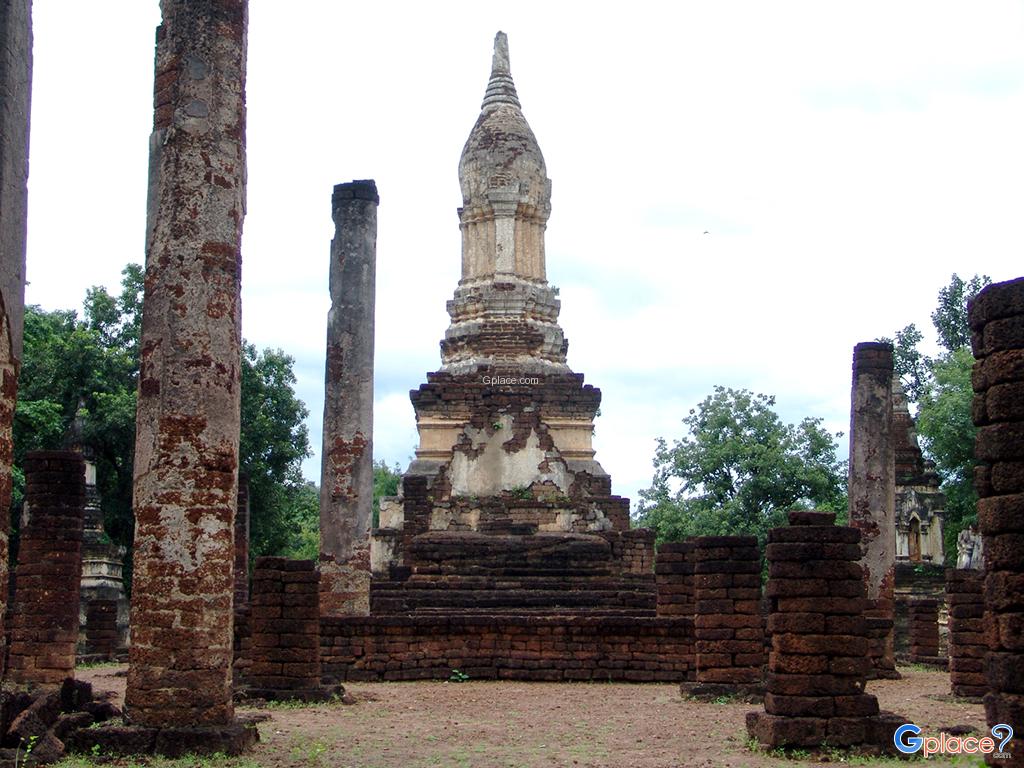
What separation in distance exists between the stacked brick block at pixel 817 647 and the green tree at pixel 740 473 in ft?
65.6

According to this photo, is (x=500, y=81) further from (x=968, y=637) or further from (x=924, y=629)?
(x=968, y=637)

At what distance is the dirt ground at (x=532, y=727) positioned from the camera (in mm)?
8930

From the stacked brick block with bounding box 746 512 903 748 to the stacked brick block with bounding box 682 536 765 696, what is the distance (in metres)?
3.05

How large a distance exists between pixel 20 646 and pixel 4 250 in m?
6.29

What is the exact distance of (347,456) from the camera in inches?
623

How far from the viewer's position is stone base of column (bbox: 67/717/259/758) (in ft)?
28.6

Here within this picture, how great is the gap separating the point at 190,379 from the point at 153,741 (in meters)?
2.39

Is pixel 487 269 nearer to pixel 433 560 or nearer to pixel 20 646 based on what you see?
pixel 433 560

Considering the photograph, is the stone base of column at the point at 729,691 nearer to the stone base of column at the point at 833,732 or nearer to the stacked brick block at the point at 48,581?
the stone base of column at the point at 833,732

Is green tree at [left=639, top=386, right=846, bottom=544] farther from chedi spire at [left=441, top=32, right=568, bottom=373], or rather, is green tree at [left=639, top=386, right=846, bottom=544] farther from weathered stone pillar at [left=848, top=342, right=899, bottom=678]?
weathered stone pillar at [left=848, top=342, right=899, bottom=678]

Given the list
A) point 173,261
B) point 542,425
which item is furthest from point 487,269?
point 173,261

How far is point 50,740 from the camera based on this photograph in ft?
28.2

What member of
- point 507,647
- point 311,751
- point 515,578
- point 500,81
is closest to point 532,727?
point 311,751

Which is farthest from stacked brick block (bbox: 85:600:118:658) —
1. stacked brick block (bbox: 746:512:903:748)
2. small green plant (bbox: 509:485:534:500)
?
stacked brick block (bbox: 746:512:903:748)
